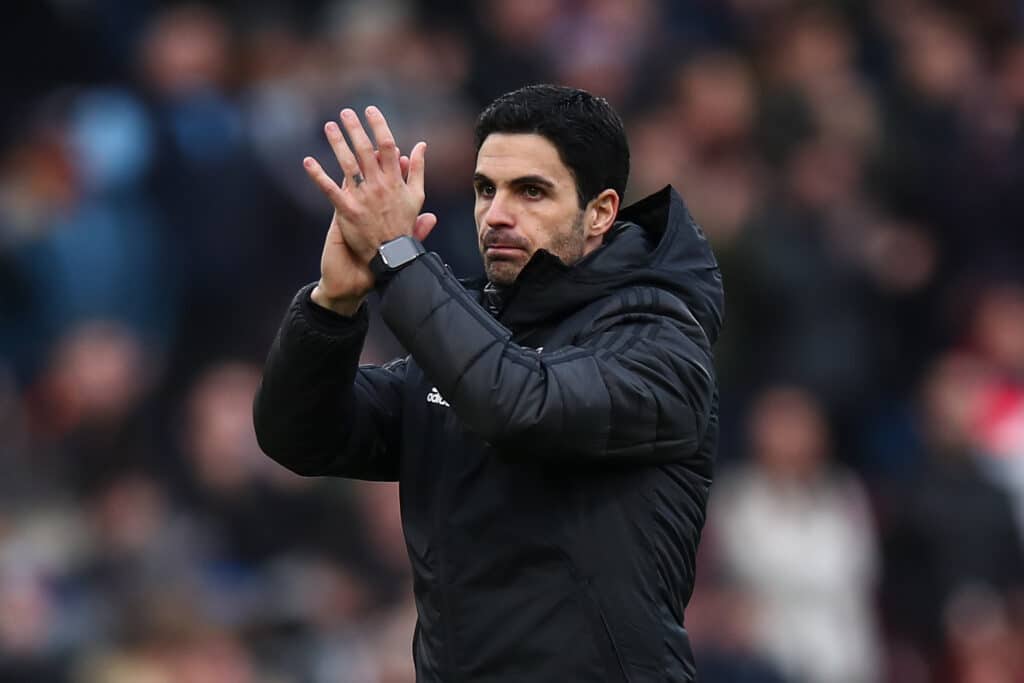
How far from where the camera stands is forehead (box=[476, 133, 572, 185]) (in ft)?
12.1

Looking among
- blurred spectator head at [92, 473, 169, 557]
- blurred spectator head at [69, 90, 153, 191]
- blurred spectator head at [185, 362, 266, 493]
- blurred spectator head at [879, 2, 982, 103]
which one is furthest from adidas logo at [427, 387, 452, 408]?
blurred spectator head at [879, 2, 982, 103]

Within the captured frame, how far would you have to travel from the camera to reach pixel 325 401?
3.72 m

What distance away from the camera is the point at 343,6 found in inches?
384

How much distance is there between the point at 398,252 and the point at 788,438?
4.68m

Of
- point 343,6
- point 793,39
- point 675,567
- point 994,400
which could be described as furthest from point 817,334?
point 675,567

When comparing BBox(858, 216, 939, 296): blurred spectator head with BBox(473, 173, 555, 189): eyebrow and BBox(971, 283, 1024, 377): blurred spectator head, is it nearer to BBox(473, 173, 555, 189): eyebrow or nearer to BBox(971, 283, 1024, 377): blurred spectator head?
BBox(971, 283, 1024, 377): blurred spectator head

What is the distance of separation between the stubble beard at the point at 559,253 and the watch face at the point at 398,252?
9.8 inches

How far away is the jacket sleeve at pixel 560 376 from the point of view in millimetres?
3359

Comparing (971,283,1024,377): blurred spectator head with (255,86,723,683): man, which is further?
(971,283,1024,377): blurred spectator head

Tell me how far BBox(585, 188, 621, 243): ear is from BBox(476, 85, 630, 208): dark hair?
1cm

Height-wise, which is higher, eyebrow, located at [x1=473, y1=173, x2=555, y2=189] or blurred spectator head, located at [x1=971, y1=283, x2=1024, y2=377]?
eyebrow, located at [x1=473, y1=173, x2=555, y2=189]

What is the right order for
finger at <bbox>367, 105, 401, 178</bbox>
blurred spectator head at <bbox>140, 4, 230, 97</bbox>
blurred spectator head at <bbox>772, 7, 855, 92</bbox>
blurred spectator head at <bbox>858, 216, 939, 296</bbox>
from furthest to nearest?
blurred spectator head at <bbox>772, 7, 855, 92</bbox>
blurred spectator head at <bbox>858, 216, 939, 296</bbox>
blurred spectator head at <bbox>140, 4, 230, 97</bbox>
finger at <bbox>367, 105, 401, 178</bbox>

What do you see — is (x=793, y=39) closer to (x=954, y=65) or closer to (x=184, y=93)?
(x=954, y=65)

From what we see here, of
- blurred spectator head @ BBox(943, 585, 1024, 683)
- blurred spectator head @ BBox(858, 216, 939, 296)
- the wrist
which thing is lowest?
blurred spectator head @ BBox(943, 585, 1024, 683)
